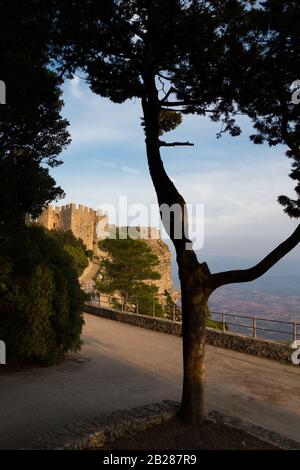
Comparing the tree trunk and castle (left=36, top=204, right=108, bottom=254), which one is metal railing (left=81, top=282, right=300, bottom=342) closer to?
the tree trunk

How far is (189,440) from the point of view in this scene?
5551 mm

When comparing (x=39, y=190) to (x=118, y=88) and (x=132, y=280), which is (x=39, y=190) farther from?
(x=132, y=280)

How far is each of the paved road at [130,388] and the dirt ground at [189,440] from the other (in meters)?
1.51

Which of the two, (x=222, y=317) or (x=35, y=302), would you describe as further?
(x=222, y=317)

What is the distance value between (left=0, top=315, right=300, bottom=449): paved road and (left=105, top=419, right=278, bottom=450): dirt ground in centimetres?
151

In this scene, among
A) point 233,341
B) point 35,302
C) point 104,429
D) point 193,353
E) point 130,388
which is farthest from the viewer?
point 233,341

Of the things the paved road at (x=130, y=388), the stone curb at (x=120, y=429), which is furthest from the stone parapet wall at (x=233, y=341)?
the stone curb at (x=120, y=429)

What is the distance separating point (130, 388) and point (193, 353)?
3619 mm

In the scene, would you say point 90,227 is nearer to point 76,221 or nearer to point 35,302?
point 76,221

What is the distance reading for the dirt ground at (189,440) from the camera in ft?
17.5

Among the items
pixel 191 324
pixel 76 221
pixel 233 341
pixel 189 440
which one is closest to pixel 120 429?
pixel 189 440

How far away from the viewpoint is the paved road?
7.16 meters

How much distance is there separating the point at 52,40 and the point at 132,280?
2039 centimetres

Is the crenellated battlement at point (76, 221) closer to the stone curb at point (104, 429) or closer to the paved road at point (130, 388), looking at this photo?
the paved road at point (130, 388)
